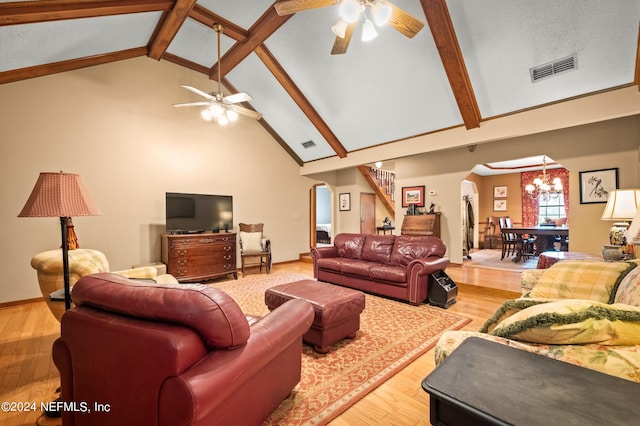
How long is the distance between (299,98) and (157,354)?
5.16 m

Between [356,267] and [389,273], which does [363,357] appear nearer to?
[389,273]

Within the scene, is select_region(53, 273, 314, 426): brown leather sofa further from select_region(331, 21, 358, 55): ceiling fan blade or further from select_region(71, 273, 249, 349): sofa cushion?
select_region(331, 21, 358, 55): ceiling fan blade

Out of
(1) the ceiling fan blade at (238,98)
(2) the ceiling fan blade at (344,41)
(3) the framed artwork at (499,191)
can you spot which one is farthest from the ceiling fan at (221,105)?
(3) the framed artwork at (499,191)

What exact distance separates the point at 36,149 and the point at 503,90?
654cm

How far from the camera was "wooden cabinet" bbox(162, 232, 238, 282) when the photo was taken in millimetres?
4594

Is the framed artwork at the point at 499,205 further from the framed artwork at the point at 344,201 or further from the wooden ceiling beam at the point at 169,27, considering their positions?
the wooden ceiling beam at the point at 169,27

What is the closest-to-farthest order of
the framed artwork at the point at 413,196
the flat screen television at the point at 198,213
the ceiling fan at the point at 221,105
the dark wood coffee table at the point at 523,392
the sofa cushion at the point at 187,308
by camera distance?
the dark wood coffee table at the point at 523,392 → the sofa cushion at the point at 187,308 → the ceiling fan at the point at 221,105 → the flat screen television at the point at 198,213 → the framed artwork at the point at 413,196

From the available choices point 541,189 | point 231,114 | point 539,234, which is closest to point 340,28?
point 231,114

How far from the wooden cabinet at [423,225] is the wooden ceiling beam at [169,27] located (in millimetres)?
5141

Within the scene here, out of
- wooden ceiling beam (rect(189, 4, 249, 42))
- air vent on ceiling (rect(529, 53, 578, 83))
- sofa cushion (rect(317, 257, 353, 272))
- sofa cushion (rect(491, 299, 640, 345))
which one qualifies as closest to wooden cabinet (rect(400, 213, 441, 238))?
sofa cushion (rect(317, 257, 353, 272))

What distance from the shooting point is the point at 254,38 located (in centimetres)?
434

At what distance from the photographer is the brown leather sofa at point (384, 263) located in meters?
3.54

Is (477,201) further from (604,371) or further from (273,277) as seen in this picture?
(604,371)

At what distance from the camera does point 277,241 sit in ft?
21.9
